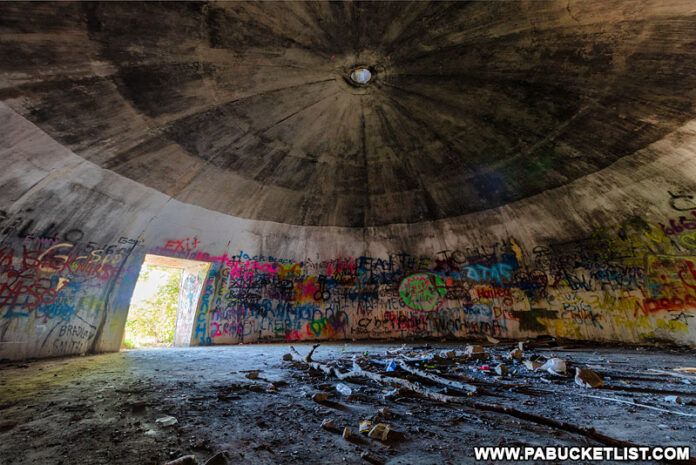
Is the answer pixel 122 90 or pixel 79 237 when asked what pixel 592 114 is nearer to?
pixel 122 90

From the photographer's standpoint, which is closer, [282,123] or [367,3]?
[367,3]

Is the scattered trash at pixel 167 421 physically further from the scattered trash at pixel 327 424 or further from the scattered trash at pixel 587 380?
the scattered trash at pixel 587 380

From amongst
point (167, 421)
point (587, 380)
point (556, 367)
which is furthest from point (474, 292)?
point (167, 421)

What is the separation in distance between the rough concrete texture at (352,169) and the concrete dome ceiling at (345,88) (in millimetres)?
39

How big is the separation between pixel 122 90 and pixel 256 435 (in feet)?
19.6

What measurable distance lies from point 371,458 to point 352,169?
760cm

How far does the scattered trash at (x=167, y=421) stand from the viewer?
2.36m

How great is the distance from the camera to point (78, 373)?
4.41 m

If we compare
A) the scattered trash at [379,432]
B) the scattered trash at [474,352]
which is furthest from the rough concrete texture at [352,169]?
the scattered trash at [379,432]

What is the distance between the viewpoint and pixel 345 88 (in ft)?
21.2

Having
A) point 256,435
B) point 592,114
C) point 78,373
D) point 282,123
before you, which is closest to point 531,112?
point 592,114

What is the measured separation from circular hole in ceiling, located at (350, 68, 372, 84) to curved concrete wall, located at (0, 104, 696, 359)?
5381 millimetres

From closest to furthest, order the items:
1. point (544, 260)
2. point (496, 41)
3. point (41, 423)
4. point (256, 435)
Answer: point (256, 435) < point (41, 423) < point (496, 41) < point (544, 260)

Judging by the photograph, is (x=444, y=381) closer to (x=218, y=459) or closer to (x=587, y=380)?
(x=587, y=380)
